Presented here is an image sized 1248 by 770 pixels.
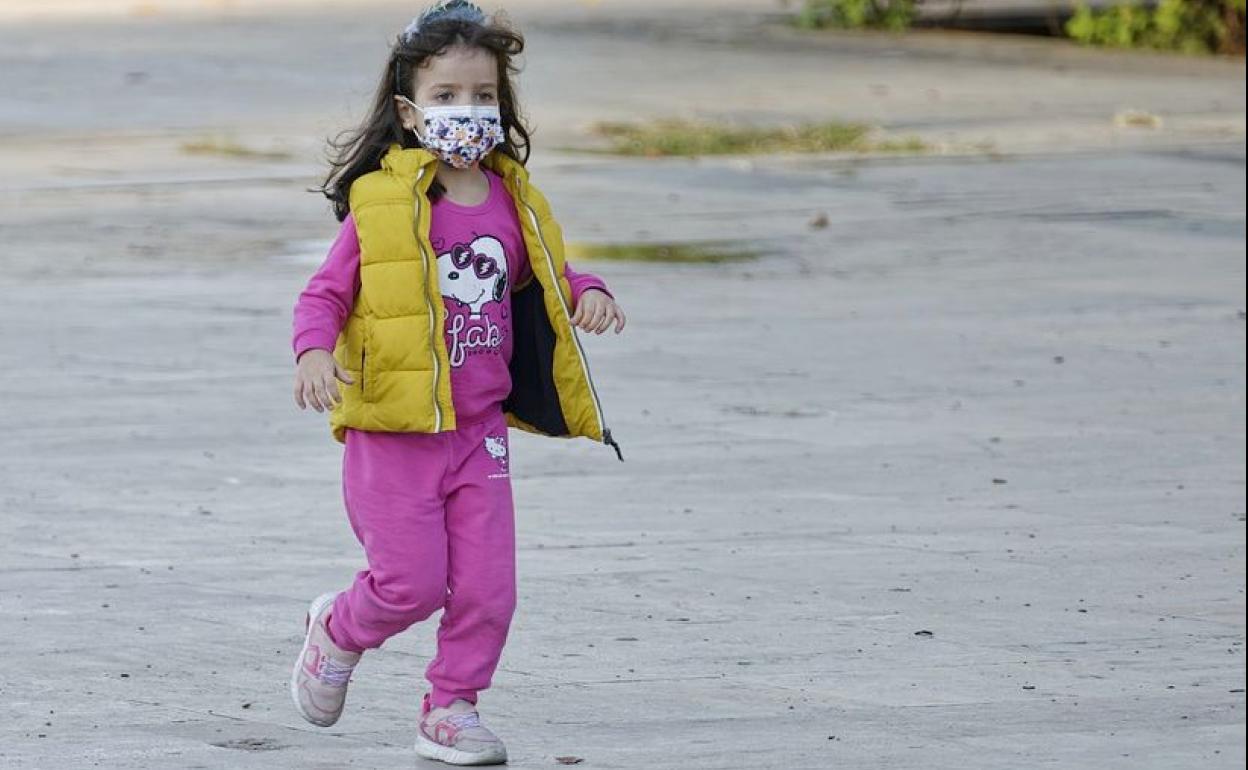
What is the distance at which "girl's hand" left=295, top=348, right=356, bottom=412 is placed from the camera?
4738mm

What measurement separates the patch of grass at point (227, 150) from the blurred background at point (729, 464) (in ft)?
0.28

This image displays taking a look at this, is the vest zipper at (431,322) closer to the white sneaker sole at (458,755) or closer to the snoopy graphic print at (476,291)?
the snoopy graphic print at (476,291)

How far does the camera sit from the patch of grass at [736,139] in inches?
758

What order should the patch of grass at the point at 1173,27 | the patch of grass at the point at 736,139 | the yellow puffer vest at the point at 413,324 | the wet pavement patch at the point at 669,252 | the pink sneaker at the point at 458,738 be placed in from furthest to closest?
the patch of grass at the point at 1173,27
the patch of grass at the point at 736,139
the wet pavement patch at the point at 669,252
the pink sneaker at the point at 458,738
the yellow puffer vest at the point at 413,324

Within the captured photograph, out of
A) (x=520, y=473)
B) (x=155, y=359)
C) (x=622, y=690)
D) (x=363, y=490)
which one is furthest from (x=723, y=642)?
(x=155, y=359)

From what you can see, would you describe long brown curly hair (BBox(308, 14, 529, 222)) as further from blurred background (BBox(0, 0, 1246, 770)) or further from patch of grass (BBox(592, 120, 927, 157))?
patch of grass (BBox(592, 120, 927, 157))

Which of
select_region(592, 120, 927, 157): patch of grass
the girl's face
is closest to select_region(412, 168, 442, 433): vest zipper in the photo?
the girl's face

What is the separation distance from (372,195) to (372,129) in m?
0.23

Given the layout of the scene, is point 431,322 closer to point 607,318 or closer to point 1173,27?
point 607,318

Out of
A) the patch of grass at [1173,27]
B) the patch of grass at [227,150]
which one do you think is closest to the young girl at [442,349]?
the patch of grass at [227,150]

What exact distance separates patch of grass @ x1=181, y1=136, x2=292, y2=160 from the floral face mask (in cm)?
1389

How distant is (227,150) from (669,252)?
20.7 feet

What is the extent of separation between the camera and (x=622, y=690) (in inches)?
219

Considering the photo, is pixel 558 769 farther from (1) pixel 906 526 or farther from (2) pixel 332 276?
(1) pixel 906 526
